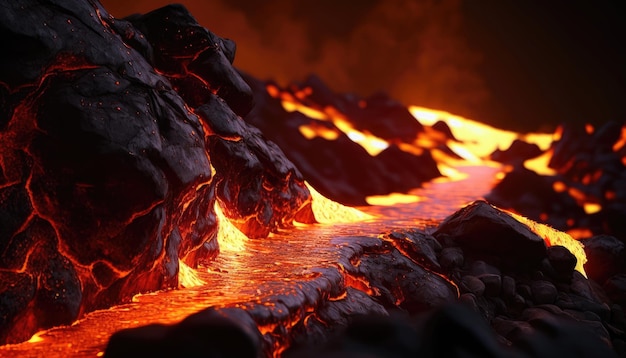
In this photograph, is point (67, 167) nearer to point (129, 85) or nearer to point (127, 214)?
point (127, 214)

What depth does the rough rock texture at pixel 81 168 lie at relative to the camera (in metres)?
3.73

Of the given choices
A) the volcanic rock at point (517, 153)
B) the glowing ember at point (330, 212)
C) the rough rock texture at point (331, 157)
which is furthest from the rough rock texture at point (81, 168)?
the volcanic rock at point (517, 153)

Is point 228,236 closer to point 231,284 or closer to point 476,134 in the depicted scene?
point 231,284

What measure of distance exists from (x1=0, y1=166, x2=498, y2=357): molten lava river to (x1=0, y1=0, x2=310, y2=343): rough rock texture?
22 cm

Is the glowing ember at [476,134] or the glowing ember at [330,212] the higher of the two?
the glowing ember at [476,134]

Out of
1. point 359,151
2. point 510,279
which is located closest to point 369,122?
point 359,151

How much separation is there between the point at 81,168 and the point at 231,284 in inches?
76.0

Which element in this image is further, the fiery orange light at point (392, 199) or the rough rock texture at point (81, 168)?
the fiery orange light at point (392, 199)

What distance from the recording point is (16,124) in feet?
12.7

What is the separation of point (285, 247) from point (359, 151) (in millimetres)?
12806

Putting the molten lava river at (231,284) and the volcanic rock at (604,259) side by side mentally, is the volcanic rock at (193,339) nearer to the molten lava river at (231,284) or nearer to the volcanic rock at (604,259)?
the molten lava river at (231,284)

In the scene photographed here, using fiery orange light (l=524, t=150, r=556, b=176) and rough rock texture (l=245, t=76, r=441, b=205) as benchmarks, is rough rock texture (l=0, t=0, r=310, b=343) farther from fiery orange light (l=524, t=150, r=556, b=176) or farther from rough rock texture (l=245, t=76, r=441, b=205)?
fiery orange light (l=524, t=150, r=556, b=176)

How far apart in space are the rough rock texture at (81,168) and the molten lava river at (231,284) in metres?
0.22

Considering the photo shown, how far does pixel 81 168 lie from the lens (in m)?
4.00
